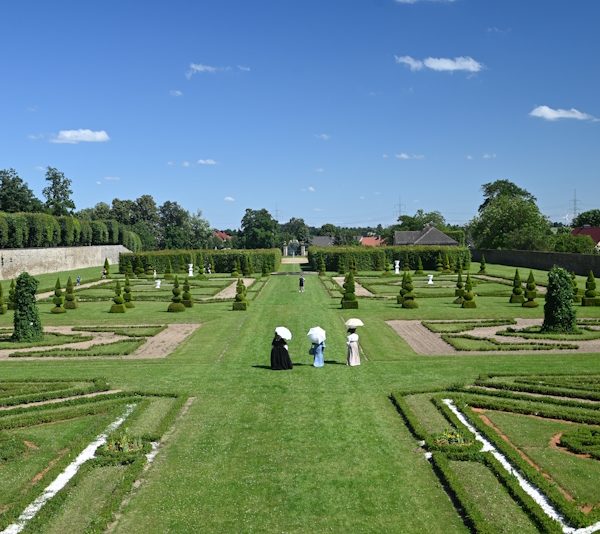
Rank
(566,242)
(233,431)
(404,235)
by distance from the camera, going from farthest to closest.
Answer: (404,235) < (566,242) < (233,431)

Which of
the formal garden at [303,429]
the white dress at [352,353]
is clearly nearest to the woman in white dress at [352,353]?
the white dress at [352,353]

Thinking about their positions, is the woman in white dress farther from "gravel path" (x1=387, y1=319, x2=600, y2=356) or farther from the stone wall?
the stone wall

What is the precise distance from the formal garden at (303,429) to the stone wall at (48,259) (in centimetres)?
3711

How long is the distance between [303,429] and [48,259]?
6501 cm

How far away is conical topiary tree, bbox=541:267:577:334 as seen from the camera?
26.4 m

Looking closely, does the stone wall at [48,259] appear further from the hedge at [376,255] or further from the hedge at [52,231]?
the hedge at [376,255]

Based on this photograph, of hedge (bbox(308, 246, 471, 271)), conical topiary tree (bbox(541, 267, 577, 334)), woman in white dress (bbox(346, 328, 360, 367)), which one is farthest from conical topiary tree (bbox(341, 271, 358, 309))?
hedge (bbox(308, 246, 471, 271))

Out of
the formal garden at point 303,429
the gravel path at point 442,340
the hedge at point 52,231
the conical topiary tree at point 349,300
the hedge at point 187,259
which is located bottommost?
the formal garden at point 303,429

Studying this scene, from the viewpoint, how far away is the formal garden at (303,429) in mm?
10156

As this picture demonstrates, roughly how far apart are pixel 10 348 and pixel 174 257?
5007 cm

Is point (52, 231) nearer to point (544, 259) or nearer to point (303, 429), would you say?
point (544, 259)

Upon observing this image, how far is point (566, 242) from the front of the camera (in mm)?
81312

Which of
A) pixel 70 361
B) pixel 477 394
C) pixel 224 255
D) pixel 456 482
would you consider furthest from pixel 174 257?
pixel 456 482

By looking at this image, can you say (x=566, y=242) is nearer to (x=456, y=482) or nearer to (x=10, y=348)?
(x=10, y=348)
